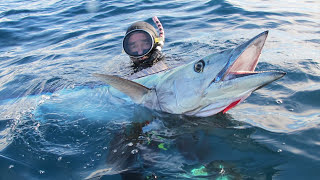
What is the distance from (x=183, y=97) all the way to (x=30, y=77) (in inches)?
142

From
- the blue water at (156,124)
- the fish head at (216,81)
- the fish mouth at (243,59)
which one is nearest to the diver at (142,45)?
the blue water at (156,124)

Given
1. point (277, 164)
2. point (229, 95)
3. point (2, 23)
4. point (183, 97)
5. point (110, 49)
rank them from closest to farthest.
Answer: point (277, 164)
point (229, 95)
point (183, 97)
point (110, 49)
point (2, 23)

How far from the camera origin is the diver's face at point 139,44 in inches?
170

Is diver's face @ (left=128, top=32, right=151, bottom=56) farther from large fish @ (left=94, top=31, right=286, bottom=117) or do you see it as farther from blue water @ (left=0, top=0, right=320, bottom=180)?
large fish @ (left=94, top=31, right=286, bottom=117)

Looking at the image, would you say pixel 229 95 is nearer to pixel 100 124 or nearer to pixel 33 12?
pixel 100 124

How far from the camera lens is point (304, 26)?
624cm

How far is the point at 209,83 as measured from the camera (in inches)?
84.9

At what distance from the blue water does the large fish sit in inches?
8.4

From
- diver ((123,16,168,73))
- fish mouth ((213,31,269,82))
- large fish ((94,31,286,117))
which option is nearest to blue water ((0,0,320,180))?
large fish ((94,31,286,117))

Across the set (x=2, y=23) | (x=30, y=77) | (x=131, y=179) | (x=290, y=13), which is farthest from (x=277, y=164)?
(x=2, y=23)

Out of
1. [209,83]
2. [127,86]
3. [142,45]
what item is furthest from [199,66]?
[142,45]

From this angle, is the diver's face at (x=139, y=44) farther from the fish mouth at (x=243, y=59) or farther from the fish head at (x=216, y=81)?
the fish mouth at (x=243, y=59)

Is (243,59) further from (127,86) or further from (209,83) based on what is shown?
(127,86)

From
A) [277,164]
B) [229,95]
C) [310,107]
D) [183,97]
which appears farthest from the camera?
[310,107]
